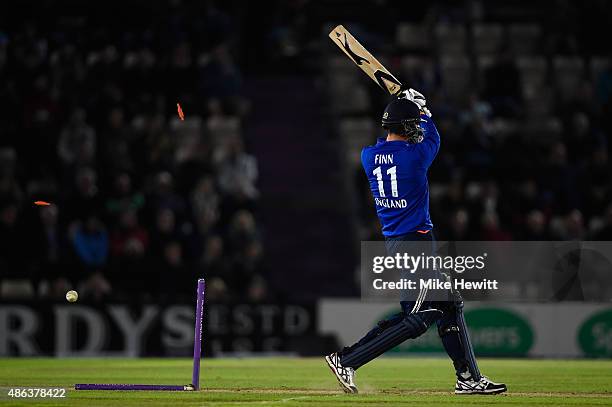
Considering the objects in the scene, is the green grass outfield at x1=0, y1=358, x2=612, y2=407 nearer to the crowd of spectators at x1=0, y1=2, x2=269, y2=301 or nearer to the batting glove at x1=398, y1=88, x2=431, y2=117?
the crowd of spectators at x1=0, y1=2, x2=269, y2=301

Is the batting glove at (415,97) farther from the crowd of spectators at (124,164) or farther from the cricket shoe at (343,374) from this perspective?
the crowd of spectators at (124,164)

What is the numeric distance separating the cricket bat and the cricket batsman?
75cm

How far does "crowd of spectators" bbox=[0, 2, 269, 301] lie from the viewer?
855 inches

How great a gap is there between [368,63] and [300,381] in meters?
3.47

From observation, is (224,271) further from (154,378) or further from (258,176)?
(154,378)

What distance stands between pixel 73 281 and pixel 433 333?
5.93 meters

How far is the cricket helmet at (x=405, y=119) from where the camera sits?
1236cm

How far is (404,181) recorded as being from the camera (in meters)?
12.4

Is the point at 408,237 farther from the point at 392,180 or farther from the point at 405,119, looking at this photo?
the point at 405,119

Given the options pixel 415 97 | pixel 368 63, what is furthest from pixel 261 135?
pixel 415 97

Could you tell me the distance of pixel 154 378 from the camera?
48.3 ft

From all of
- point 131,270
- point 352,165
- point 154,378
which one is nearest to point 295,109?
point 352,165

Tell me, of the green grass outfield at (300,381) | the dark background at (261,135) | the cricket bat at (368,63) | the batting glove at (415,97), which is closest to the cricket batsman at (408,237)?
the batting glove at (415,97)

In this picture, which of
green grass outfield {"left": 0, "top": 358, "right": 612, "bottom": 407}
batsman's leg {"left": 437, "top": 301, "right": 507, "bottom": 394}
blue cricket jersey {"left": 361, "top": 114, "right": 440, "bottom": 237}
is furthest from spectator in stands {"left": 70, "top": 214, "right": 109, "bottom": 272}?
batsman's leg {"left": 437, "top": 301, "right": 507, "bottom": 394}
